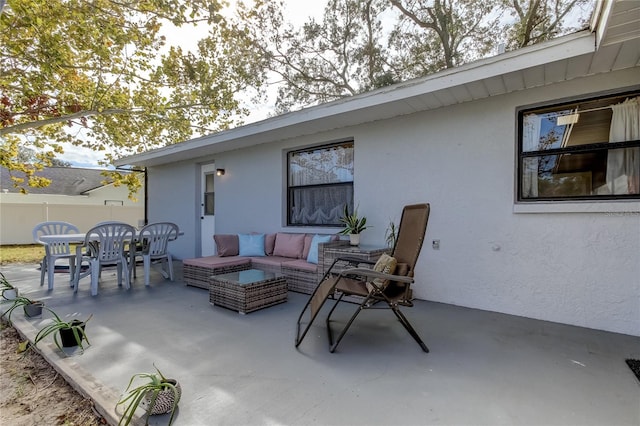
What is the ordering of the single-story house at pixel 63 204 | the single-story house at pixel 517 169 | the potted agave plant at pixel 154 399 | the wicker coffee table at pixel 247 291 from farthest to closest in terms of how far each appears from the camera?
the single-story house at pixel 63 204 → the wicker coffee table at pixel 247 291 → the single-story house at pixel 517 169 → the potted agave plant at pixel 154 399

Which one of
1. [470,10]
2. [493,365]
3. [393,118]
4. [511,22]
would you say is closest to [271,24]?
[470,10]

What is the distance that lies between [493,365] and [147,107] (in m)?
10.2

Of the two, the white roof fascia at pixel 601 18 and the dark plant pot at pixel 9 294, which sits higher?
the white roof fascia at pixel 601 18

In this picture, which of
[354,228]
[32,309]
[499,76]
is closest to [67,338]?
[32,309]

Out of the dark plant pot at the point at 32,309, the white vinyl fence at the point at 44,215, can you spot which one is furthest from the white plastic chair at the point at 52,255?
the white vinyl fence at the point at 44,215

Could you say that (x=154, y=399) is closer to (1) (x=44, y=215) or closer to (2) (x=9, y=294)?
(2) (x=9, y=294)

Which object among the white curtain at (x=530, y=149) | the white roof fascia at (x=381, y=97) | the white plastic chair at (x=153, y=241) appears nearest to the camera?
the white roof fascia at (x=381, y=97)

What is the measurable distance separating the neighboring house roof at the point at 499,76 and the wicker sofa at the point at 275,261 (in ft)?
6.36

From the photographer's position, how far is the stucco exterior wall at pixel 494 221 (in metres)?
3.08

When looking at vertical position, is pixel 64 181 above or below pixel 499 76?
above

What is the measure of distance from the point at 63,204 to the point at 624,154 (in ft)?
66.9

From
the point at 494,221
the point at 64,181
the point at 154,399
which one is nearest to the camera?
the point at 154,399

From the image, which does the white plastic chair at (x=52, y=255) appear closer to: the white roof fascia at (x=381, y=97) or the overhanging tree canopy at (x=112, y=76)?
the white roof fascia at (x=381, y=97)

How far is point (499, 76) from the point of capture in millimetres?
3100
